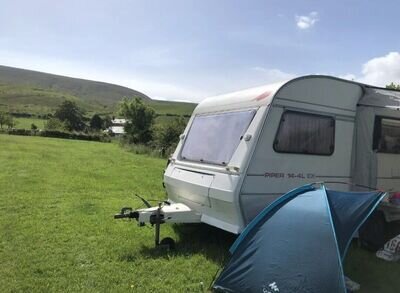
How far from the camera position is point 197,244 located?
6.72 metres

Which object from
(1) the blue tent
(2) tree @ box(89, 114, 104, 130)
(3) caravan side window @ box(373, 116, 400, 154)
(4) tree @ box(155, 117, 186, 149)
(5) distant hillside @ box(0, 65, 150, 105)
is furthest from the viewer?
(5) distant hillside @ box(0, 65, 150, 105)

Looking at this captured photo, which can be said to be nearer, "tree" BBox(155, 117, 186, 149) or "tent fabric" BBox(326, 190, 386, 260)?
"tent fabric" BBox(326, 190, 386, 260)

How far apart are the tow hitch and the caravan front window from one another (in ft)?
2.97

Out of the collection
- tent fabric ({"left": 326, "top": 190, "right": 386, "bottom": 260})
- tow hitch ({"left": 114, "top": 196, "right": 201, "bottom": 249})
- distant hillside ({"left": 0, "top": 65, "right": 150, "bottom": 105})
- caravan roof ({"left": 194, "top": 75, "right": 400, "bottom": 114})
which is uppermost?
distant hillside ({"left": 0, "top": 65, "right": 150, "bottom": 105})

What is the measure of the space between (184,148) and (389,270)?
3.93 m

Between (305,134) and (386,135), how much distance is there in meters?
1.95

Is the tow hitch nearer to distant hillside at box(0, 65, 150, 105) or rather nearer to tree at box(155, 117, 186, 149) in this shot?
tree at box(155, 117, 186, 149)


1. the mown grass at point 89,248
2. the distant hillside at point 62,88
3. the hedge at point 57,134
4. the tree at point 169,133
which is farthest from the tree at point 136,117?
the distant hillside at point 62,88

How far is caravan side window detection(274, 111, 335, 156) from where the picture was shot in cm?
620

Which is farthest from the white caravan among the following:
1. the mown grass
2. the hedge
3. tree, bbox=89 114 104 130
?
tree, bbox=89 114 104 130

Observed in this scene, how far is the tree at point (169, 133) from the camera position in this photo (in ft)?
102

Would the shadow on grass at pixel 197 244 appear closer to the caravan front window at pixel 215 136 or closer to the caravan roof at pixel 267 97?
the caravan front window at pixel 215 136

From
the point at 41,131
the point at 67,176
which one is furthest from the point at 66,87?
the point at 67,176

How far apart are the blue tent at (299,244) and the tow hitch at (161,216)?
5.10ft
